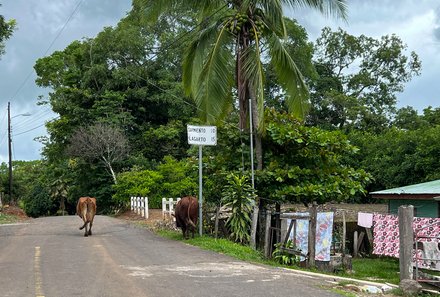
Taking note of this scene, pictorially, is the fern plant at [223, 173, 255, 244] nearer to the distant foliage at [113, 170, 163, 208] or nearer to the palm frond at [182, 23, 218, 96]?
the palm frond at [182, 23, 218, 96]

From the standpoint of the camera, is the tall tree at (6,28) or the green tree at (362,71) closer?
the tall tree at (6,28)

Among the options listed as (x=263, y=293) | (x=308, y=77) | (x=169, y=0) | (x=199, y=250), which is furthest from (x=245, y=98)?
(x=308, y=77)

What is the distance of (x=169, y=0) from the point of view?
17500 millimetres

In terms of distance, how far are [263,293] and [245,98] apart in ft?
33.8

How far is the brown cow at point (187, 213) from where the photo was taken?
16.3m

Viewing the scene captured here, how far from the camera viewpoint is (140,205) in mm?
31406

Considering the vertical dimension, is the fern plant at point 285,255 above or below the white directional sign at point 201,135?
below

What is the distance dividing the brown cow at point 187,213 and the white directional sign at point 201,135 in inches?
74.6

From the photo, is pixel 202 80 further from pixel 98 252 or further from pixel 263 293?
pixel 263 293

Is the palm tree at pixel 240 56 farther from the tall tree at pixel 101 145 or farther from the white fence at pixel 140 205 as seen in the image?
the tall tree at pixel 101 145

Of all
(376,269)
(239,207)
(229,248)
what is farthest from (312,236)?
(376,269)

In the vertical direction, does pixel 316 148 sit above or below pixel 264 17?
below

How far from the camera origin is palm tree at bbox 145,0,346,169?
55.3ft

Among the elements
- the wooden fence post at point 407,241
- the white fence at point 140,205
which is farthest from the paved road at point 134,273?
the white fence at point 140,205
